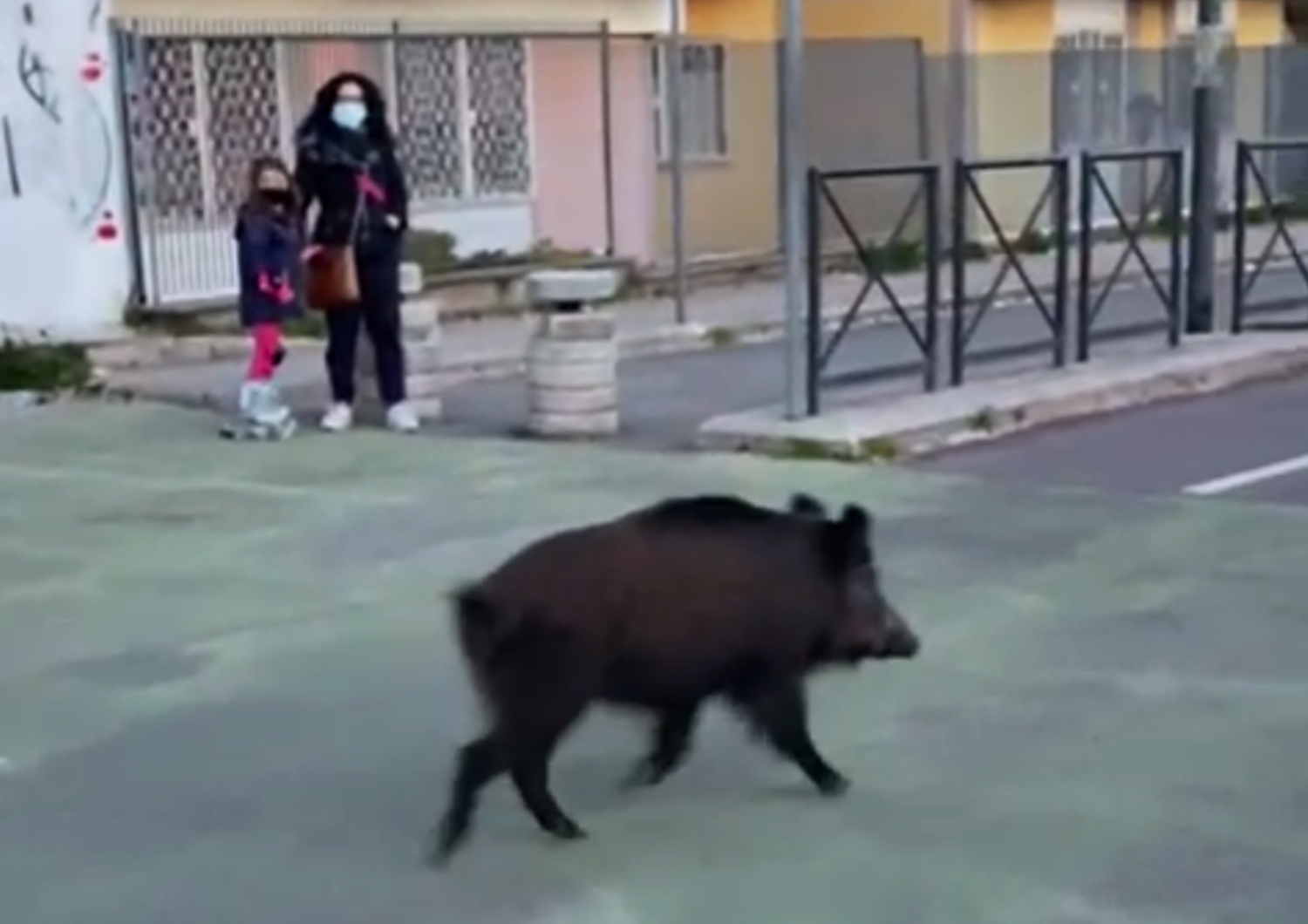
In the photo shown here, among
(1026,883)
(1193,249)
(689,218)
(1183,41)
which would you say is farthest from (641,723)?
(1183,41)

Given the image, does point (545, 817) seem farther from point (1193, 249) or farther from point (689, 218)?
point (689, 218)

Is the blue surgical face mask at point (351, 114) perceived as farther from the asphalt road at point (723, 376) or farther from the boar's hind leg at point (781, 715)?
the boar's hind leg at point (781, 715)

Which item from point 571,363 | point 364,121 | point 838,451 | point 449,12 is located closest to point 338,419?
point 571,363

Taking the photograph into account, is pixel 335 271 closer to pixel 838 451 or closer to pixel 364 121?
pixel 364 121

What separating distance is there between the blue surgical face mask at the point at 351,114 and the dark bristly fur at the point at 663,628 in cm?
622

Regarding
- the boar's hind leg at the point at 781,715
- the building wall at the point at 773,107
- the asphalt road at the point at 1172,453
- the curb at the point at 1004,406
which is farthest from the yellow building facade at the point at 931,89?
the boar's hind leg at the point at 781,715

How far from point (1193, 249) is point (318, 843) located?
1002 centimetres

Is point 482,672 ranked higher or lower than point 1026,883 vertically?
higher

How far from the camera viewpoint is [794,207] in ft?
37.9

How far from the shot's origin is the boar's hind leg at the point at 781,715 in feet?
18.4

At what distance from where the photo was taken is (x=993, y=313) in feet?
52.0

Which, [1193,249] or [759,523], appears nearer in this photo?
→ [759,523]

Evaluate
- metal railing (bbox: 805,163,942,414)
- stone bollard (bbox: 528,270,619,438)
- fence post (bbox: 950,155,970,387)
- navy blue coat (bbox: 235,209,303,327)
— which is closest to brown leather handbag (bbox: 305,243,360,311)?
navy blue coat (bbox: 235,209,303,327)

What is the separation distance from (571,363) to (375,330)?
3.07ft
